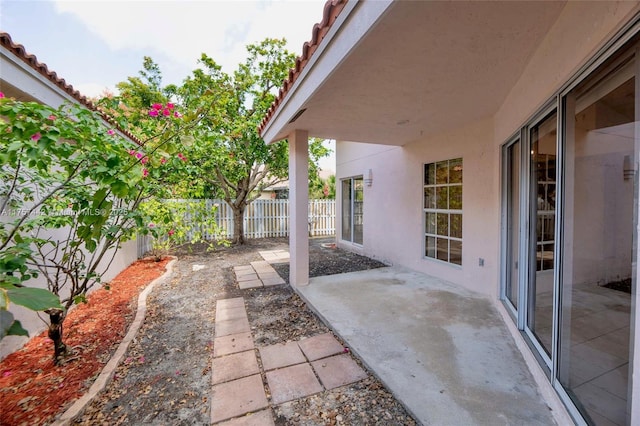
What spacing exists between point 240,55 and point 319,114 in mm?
7219

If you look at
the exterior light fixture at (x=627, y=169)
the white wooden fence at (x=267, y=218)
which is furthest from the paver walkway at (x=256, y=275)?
the exterior light fixture at (x=627, y=169)

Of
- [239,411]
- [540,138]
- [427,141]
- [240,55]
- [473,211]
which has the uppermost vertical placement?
[240,55]

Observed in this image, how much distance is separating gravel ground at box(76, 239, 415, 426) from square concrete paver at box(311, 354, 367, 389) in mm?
73

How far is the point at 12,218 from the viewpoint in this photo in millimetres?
2730

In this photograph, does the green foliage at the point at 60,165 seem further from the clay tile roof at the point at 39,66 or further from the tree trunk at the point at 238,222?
the tree trunk at the point at 238,222

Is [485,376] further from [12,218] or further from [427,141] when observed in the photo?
[12,218]

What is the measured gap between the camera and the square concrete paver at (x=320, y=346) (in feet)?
9.03

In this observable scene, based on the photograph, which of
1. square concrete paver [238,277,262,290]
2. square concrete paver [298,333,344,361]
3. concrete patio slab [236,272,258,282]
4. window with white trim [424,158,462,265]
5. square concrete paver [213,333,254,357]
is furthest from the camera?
concrete patio slab [236,272,258,282]

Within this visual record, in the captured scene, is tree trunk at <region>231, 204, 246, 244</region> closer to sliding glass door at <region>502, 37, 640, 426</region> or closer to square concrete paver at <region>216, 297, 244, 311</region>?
square concrete paver at <region>216, 297, 244, 311</region>

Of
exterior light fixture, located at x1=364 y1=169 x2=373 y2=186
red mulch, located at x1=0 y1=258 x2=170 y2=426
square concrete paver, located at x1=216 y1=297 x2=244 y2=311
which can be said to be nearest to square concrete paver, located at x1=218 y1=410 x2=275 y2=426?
red mulch, located at x1=0 y1=258 x2=170 y2=426

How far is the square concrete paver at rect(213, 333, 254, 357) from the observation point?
286cm

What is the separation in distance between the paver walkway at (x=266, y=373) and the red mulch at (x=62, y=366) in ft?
3.66

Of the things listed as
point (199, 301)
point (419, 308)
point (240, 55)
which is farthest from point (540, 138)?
point (240, 55)

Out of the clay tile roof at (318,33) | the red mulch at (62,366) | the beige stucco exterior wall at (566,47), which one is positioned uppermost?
the clay tile roof at (318,33)
